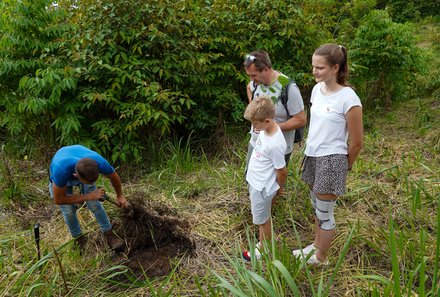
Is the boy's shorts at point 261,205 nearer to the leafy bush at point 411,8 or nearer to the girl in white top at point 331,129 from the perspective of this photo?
the girl in white top at point 331,129

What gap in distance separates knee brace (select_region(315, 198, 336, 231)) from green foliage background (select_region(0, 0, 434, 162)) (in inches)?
80.5

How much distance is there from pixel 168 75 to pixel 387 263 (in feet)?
9.30

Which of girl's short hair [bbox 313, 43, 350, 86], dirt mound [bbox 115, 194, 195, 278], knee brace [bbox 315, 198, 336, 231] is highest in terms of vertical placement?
girl's short hair [bbox 313, 43, 350, 86]

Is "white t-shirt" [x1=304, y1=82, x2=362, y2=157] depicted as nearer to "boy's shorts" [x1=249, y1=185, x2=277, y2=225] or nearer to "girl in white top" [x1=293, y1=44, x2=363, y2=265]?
"girl in white top" [x1=293, y1=44, x2=363, y2=265]

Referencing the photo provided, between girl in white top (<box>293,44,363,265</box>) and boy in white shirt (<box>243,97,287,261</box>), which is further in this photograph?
boy in white shirt (<box>243,97,287,261</box>)

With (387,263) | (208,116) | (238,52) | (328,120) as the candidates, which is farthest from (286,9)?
(387,263)

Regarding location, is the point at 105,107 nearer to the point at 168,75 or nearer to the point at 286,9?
the point at 168,75

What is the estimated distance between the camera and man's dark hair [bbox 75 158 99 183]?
7.55 feet

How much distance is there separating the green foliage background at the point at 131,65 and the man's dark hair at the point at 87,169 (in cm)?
151

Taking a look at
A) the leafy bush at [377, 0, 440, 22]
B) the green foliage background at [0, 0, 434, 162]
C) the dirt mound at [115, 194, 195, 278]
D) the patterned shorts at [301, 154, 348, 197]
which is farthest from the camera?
the leafy bush at [377, 0, 440, 22]

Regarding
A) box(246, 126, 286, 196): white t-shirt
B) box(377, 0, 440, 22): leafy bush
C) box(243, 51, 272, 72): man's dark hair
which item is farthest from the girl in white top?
box(377, 0, 440, 22): leafy bush

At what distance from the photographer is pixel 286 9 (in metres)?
5.03

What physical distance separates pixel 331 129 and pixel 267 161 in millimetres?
444

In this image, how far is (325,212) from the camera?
2.32 m
